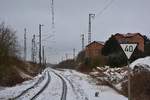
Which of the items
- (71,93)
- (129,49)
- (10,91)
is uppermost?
(129,49)

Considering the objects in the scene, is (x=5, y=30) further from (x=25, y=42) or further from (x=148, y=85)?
(x=25, y=42)

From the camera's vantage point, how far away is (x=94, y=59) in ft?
274

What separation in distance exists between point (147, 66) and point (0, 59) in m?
17.5

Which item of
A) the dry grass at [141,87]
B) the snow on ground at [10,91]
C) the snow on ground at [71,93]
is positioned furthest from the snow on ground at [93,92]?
the snow on ground at [10,91]

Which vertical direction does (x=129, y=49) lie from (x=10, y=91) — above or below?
above

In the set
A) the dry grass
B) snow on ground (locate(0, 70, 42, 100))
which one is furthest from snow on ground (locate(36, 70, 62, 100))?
the dry grass

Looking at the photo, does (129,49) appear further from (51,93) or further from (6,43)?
(6,43)

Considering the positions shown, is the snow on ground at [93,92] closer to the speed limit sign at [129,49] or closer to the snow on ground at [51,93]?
the snow on ground at [51,93]

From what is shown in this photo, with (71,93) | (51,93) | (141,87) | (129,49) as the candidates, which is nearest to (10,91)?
(51,93)

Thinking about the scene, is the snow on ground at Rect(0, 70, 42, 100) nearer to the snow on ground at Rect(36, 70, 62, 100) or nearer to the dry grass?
the snow on ground at Rect(36, 70, 62, 100)

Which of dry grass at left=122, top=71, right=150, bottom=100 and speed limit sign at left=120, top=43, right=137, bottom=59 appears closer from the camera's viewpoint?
speed limit sign at left=120, top=43, right=137, bottom=59

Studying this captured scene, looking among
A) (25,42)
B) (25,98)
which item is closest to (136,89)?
(25,98)

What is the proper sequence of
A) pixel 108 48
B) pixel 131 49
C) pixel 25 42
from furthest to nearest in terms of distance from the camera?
pixel 25 42, pixel 108 48, pixel 131 49

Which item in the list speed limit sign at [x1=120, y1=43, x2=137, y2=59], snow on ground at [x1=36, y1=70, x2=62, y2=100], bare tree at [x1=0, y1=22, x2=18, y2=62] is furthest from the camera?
bare tree at [x1=0, y1=22, x2=18, y2=62]
